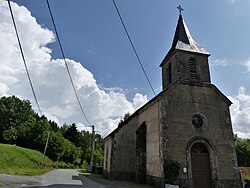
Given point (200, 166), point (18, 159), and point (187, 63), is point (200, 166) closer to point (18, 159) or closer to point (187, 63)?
point (187, 63)

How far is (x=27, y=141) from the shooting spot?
55938 millimetres

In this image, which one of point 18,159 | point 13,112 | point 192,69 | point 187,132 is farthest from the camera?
Result: point 13,112

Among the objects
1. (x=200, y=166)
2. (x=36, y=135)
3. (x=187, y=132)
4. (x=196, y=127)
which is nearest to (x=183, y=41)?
(x=196, y=127)

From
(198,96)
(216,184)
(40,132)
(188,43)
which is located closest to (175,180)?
(216,184)

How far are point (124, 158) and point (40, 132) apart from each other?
4124 centimetres

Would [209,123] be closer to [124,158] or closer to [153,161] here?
[153,161]

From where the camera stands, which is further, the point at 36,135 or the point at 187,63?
the point at 36,135

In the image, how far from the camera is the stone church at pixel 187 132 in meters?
15.5

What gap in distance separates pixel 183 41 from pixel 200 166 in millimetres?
11575

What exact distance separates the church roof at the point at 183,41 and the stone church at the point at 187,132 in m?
0.11

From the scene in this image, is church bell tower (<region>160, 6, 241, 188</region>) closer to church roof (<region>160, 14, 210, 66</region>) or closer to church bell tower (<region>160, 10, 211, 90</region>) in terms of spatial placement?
church bell tower (<region>160, 10, 211, 90</region>)

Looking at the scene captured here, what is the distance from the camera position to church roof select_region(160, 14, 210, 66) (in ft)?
65.1

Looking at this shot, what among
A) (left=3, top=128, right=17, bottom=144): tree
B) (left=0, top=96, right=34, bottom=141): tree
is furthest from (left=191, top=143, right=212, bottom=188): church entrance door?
(left=0, top=96, right=34, bottom=141): tree

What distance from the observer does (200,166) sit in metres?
16.0
